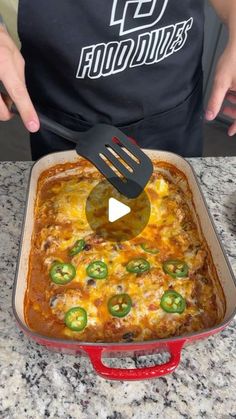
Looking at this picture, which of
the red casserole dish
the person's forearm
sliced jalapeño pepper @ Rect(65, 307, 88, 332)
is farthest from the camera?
the person's forearm

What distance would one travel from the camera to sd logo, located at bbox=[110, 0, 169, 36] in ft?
4.16

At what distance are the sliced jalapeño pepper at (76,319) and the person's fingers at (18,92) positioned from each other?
42cm

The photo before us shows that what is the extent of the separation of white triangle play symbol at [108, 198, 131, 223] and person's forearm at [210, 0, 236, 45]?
0.56m

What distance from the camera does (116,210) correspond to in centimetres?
126

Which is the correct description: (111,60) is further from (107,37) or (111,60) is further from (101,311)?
(101,311)

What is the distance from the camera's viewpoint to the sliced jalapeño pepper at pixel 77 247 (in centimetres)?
114

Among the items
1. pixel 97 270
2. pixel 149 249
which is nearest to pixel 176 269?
pixel 149 249

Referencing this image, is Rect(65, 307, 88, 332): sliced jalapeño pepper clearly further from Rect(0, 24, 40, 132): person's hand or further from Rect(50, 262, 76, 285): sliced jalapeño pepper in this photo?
Rect(0, 24, 40, 132): person's hand

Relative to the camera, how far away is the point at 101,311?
41.1 inches

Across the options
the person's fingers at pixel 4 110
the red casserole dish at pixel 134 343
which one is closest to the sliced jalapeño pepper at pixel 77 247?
the red casserole dish at pixel 134 343

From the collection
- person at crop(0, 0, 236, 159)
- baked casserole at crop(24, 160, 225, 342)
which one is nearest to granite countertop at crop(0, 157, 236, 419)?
baked casserole at crop(24, 160, 225, 342)

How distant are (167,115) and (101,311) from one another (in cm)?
75

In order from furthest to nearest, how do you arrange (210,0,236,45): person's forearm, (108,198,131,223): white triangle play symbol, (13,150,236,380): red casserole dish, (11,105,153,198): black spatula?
(210,0,236,45): person's forearm
(108,198,131,223): white triangle play symbol
(11,105,153,198): black spatula
(13,150,236,380): red casserole dish
